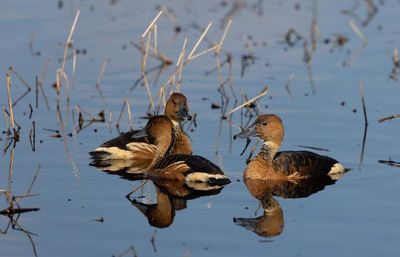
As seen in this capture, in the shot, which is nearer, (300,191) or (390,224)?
(390,224)

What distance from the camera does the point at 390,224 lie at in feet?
36.4

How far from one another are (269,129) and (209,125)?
7.46ft

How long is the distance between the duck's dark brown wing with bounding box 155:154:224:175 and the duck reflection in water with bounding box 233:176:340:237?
47 cm

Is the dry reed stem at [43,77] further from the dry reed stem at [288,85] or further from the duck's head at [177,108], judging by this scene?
the dry reed stem at [288,85]

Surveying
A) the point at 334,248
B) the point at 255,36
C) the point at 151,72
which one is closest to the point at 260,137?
the point at 334,248

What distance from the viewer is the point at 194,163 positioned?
1295 centimetres

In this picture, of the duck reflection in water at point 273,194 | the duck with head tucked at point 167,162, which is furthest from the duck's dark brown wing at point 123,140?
the duck reflection in water at point 273,194

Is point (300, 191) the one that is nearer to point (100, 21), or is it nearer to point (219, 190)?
point (219, 190)

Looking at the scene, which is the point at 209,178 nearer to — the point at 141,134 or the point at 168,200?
the point at 168,200

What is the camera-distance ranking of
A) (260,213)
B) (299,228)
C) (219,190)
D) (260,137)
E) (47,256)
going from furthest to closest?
1. (260,137)
2. (219,190)
3. (260,213)
4. (299,228)
5. (47,256)

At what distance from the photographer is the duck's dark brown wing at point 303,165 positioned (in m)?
13.3

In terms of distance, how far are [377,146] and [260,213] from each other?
339 centimetres

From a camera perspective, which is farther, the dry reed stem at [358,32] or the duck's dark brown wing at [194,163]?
the dry reed stem at [358,32]

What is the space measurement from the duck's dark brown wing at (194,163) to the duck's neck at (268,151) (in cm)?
72
